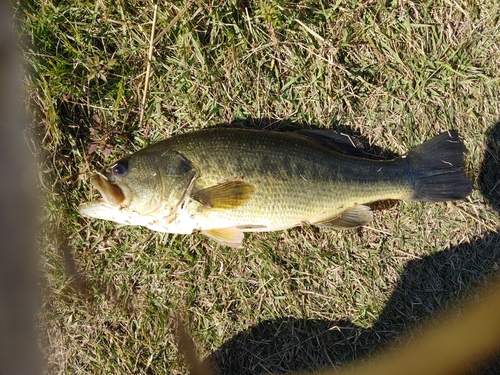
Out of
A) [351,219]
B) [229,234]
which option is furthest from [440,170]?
[229,234]

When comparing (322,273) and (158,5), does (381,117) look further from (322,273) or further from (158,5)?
(158,5)

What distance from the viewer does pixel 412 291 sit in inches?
115

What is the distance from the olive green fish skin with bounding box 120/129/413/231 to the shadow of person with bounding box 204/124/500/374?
88 cm

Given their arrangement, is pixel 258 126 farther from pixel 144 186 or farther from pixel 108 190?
pixel 108 190

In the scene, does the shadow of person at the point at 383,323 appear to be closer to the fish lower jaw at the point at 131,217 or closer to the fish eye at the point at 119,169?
the fish lower jaw at the point at 131,217

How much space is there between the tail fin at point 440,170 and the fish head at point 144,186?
154 cm

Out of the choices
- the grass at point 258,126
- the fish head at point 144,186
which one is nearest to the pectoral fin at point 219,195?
the fish head at point 144,186

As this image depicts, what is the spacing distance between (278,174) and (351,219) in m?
0.61

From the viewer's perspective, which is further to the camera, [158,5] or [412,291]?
[412,291]

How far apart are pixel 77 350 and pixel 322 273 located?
1905mm

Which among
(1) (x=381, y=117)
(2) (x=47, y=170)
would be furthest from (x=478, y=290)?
(2) (x=47, y=170)

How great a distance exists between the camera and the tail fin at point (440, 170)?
263 centimetres

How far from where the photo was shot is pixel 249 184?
2.35 meters

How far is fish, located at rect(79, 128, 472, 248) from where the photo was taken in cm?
Answer: 231
